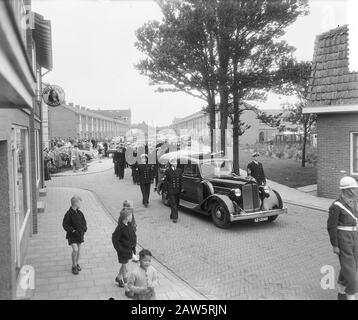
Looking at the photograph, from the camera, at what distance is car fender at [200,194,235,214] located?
9.06 m

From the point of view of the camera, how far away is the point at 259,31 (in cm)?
1598

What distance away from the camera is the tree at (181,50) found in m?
15.8

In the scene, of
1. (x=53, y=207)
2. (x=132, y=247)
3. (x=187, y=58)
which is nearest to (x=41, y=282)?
(x=132, y=247)

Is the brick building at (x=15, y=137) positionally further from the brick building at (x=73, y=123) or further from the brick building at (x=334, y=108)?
the brick building at (x=73, y=123)

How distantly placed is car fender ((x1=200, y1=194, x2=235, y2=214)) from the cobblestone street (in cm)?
51

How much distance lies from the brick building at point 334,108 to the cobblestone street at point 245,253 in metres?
2.06

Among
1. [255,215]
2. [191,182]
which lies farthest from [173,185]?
[255,215]

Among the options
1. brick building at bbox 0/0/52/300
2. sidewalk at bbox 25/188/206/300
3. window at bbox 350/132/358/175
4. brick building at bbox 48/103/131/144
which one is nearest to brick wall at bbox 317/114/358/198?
window at bbox 350/132/358/175

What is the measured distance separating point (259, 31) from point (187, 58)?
3.23m

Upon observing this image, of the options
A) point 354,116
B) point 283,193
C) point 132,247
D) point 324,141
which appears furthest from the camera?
point 283,193

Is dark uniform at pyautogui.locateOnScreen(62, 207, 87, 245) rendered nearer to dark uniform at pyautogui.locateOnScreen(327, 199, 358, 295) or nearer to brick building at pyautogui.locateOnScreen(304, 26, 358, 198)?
dark uniform at pyautogui.locateOnScreen(327, 199, 358, 295)

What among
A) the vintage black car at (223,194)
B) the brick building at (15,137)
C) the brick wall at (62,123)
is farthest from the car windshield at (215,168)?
the brick wall at (62,123)

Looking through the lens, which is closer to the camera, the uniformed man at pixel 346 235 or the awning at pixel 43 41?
the uniformed man at pixel 346 235
